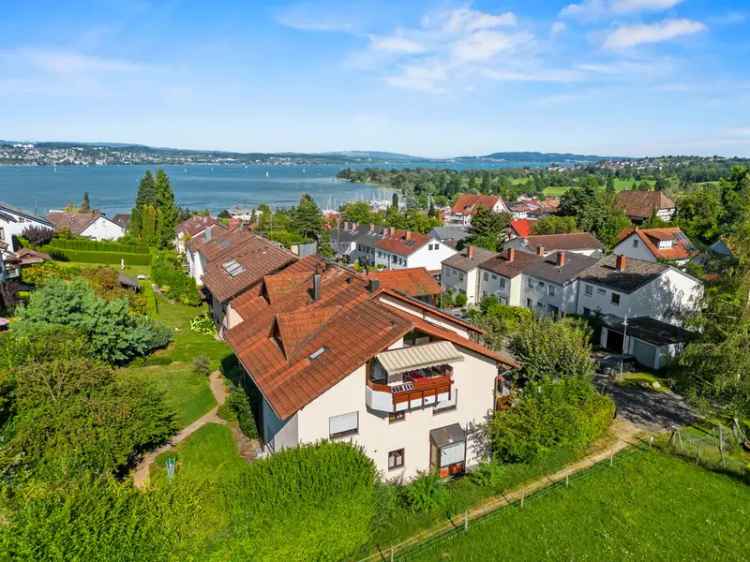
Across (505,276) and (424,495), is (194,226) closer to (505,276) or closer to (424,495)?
(505,276)

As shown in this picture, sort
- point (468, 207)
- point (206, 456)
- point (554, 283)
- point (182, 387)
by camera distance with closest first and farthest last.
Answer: point (206, 456)
point (182, 387)
point (554, 283)
point (468, 207)

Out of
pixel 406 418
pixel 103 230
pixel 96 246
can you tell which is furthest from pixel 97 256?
pixel 406 418

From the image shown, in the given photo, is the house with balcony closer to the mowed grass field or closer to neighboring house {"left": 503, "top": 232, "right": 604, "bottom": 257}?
the mowed grass field

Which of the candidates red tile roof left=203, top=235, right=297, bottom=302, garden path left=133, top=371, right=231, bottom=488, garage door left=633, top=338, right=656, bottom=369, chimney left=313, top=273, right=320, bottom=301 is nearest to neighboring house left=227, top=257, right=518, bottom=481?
chimney left=313, top=273, right=320, bottom=301

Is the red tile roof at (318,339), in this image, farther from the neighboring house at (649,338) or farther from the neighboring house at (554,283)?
the neighboring house at (554,283)

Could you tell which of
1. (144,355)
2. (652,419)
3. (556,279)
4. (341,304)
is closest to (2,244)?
(144,355)

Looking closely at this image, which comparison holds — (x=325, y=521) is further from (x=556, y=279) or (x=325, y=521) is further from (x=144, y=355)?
(x=556, y=279)
